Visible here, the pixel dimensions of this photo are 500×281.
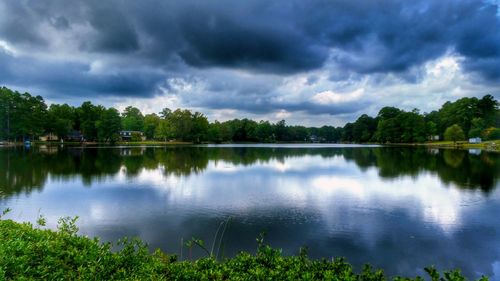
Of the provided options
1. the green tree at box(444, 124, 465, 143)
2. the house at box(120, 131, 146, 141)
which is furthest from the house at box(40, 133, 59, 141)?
the green tree at box(444, 124, 465, 143)

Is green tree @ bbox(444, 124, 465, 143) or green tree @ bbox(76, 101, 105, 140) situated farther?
green tree @ bbox(76, 101, 105, 140)

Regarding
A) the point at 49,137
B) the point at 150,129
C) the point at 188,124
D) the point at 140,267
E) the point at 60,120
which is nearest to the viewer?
the point at 140,267

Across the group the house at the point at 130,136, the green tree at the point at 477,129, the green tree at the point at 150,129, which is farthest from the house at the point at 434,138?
the house at the point at 130,136

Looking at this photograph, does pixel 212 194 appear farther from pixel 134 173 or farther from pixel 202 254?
pixel 134 173

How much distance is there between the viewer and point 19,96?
7869 cm

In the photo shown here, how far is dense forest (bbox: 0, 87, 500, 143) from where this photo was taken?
7906 cm

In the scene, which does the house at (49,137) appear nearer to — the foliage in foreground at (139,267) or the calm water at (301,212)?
the calm water at (301,212)

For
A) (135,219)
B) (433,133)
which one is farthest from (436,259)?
(433,133)

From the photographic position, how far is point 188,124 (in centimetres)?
11550

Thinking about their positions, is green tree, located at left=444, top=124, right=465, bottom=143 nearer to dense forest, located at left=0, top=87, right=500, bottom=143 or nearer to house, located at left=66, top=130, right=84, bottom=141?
dense forest, located at left=0, top=87, right=500, bottom=143

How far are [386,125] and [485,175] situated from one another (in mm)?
99563

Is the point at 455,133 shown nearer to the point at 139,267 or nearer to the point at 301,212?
the point at 301,212

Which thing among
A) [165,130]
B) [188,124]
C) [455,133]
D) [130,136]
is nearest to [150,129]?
[130,136]

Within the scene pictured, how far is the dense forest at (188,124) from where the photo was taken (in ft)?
259
